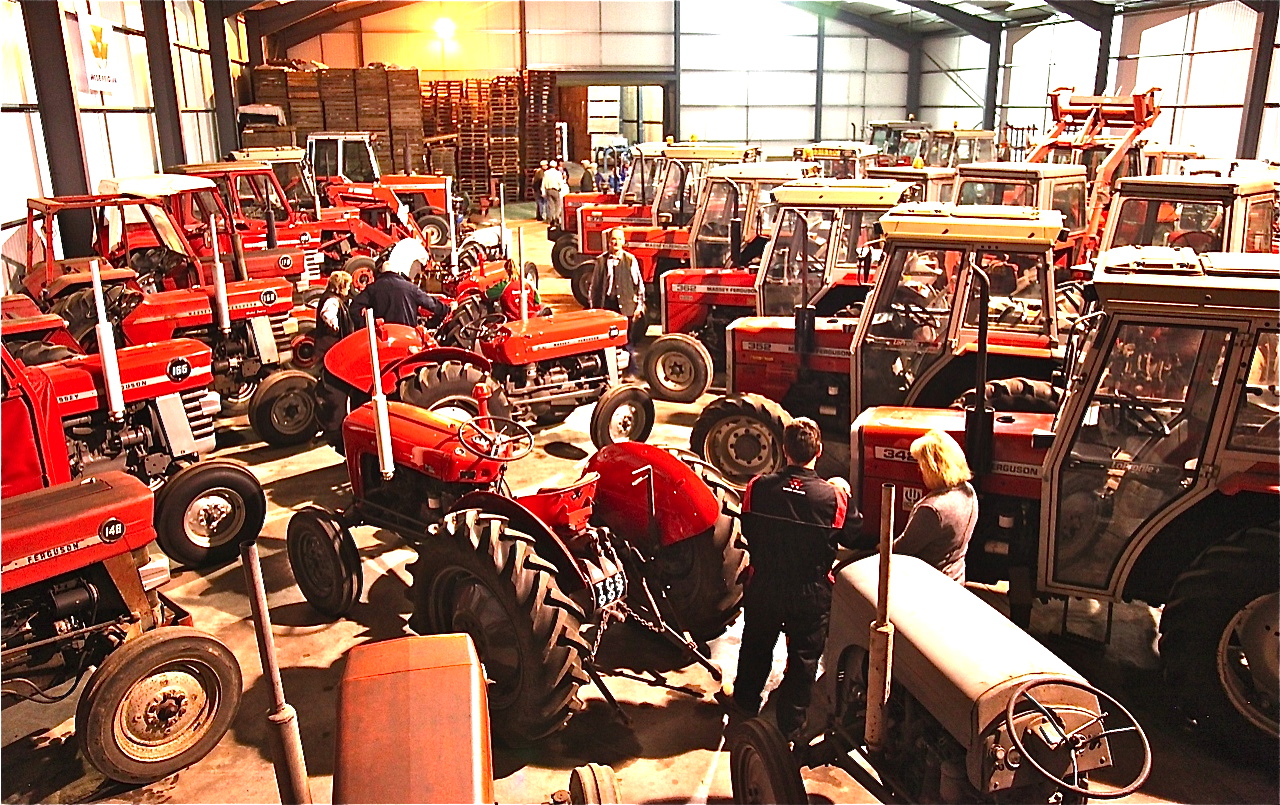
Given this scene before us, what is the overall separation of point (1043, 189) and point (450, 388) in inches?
305

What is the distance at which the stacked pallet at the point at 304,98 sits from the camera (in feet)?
77.0

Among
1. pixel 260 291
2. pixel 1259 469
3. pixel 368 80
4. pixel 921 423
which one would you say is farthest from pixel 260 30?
pixel 1259 469

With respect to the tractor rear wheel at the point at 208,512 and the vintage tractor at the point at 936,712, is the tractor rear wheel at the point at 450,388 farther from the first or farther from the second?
the vintage tractor at the point at 936,712

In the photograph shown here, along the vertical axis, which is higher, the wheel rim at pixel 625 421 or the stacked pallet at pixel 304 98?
the stacked pallet at pixel 304 98

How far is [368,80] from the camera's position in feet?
78.2

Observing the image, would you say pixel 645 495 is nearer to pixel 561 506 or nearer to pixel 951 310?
pixel 561 506

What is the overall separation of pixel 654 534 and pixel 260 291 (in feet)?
22.1

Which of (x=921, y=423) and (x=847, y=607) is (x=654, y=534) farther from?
(x=921, y=423)

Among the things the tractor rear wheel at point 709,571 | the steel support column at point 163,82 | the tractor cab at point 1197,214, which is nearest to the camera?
the tractor rear wheel at point 709,571

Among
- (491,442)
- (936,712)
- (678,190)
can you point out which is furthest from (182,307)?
(936,712)

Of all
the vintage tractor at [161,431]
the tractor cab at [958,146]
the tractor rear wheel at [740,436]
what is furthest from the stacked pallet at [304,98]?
the tractor rear wheel at [740,436]

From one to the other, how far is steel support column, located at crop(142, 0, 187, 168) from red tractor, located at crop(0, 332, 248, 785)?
Answer: 13366 mm

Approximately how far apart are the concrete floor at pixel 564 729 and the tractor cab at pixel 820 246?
3973 mm

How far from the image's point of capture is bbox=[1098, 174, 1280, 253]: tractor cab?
363 inches
